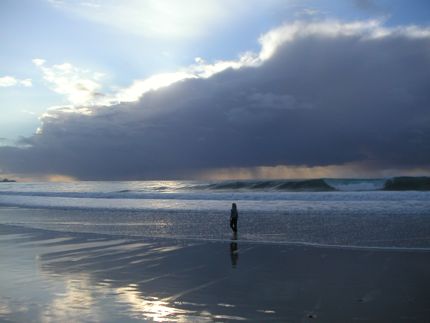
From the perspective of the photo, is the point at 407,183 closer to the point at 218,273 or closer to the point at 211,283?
the point at 218,273

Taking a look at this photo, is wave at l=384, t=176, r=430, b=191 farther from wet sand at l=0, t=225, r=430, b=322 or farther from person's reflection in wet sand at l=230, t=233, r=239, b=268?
wet sand at l=0, t=225, r=430, b=322

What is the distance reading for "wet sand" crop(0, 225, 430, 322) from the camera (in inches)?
276

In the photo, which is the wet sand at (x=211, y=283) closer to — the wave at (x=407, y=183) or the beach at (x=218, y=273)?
the beach at (x=218, y=273)

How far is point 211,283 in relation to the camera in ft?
29.9

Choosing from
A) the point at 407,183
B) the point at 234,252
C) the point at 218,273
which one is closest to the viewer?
the point at 218,273

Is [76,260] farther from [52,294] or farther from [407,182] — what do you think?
[407,182]

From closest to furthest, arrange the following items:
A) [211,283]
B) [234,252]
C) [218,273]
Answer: [211,283]
[218,273]
[234,252]

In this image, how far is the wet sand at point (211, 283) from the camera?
7.00 m

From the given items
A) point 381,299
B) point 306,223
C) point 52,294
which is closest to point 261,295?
point 381,299

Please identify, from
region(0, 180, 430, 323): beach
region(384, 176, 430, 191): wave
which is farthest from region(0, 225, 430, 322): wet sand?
region(384, 176, 430, 191): wave

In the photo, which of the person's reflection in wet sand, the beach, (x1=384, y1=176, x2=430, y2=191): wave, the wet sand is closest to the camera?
the wet sand

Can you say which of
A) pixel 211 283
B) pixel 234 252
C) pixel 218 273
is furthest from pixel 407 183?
pixel 211 283

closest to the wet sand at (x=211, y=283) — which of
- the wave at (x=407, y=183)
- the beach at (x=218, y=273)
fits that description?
the beach at (x=218, y=273)

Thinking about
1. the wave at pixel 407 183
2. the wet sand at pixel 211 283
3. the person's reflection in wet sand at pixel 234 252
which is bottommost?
the person's reflection in wet sand at pixel 234 252
